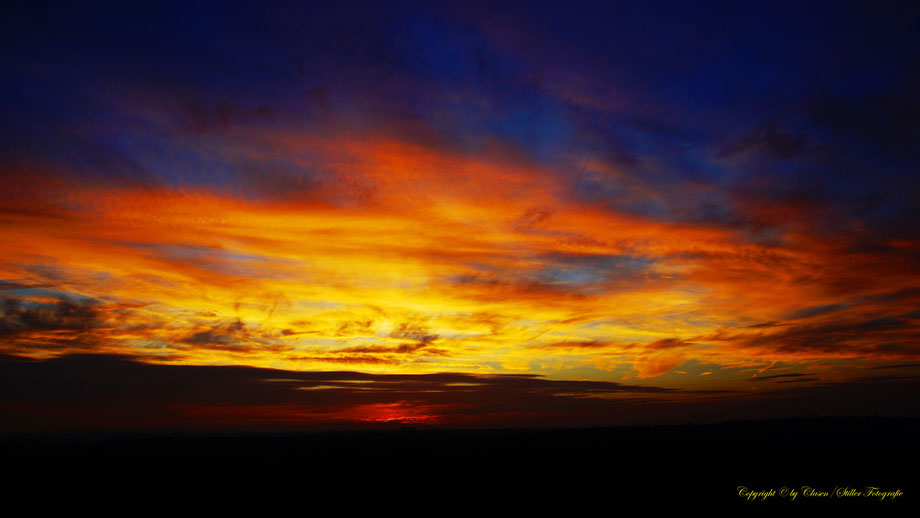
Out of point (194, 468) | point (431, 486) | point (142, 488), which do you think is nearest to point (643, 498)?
point (431, 486)

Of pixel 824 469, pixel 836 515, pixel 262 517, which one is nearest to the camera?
pixel 836 515

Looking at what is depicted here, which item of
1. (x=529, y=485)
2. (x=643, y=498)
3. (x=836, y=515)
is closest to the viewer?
(x=836, y=515)

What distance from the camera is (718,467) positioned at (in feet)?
283

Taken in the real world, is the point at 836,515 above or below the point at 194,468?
above

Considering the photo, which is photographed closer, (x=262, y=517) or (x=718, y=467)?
(x=262, y=517)

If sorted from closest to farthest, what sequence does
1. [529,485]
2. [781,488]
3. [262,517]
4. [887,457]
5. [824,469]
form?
[262,517] → [781,488] → [529,485] → [824,469] → [887,457]

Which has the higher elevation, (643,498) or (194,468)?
(643,498)

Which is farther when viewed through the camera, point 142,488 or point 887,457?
point 887,457

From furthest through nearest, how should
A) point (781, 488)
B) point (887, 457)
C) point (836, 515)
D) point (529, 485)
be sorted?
point (887, 457) < point (529, 485) < point (781, 488) < point (836, 515)

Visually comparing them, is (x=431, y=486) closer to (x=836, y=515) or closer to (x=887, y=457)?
(x=836, y=515)

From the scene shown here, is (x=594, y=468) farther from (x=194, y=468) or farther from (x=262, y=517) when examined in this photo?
(x=194, y=468)

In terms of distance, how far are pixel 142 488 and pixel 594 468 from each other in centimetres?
7116

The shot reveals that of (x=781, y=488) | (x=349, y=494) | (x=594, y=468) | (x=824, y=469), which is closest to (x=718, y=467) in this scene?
(x=824, y=469)

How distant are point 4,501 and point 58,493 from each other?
21.7ft
